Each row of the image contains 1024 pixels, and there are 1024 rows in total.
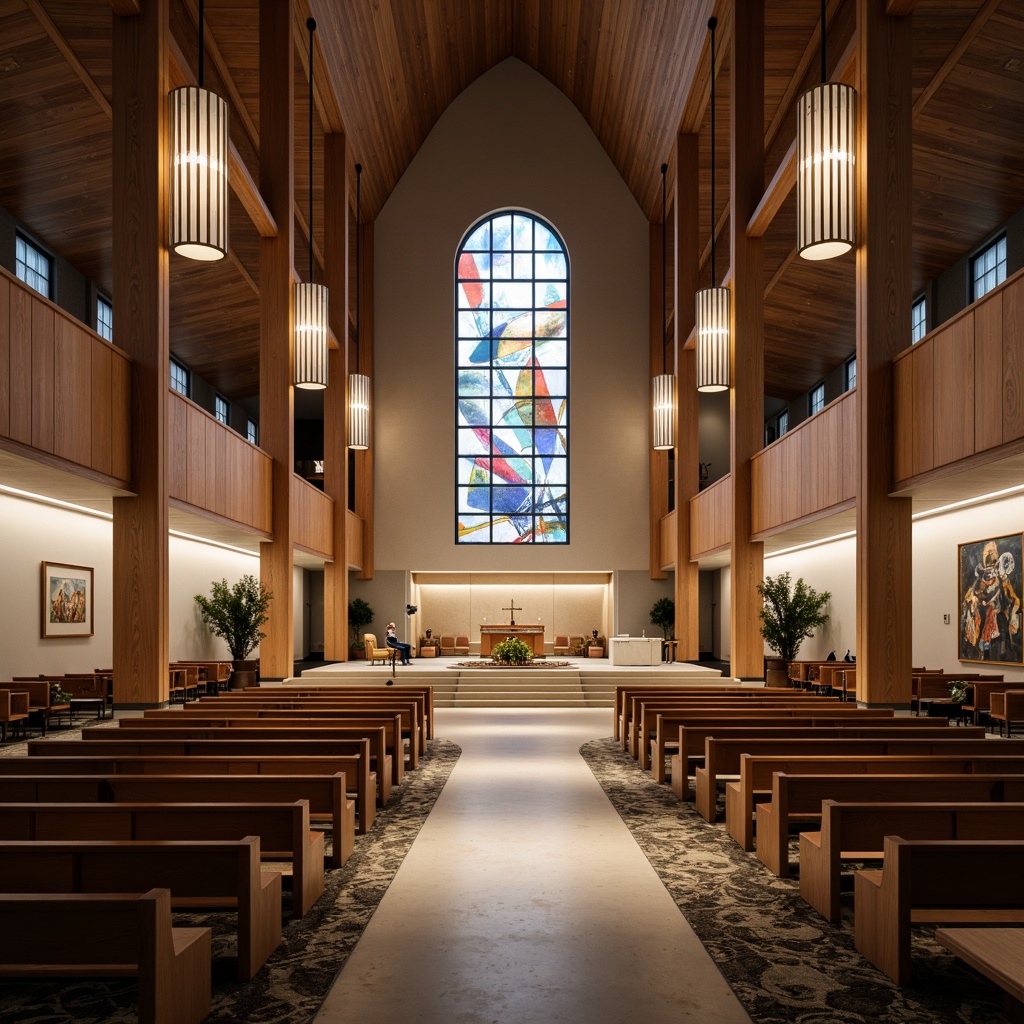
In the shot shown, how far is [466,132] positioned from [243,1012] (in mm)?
22990

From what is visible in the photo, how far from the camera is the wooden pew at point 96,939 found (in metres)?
2.65

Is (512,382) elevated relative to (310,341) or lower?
elevated

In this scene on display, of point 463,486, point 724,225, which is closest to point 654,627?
point 463,486

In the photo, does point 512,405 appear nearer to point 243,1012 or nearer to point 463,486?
point 463,486

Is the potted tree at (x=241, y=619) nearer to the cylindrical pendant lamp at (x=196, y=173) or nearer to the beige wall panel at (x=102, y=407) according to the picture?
the beige wall panel at (x=102, y=407)

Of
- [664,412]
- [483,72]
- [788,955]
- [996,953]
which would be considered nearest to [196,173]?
[788,955]

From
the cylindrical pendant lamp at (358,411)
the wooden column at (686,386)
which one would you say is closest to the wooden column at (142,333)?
the cylindrical pendant lamp at (358,411)

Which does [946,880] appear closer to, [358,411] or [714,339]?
[714,339]

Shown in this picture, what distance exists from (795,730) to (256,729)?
3.54 meters

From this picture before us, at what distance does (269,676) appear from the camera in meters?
14.6

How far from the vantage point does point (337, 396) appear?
19.1 m

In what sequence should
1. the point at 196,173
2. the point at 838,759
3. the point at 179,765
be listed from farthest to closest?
1. the point at 196,173
2. the point at 838,759
3. the point at 179,765

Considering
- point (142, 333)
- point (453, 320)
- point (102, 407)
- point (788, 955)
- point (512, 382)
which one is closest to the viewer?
point (788, 955)

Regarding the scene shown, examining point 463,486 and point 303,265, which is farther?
point 463,486
